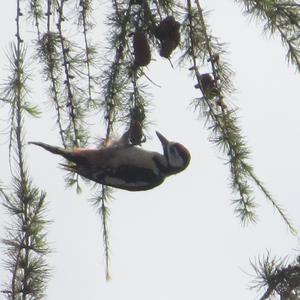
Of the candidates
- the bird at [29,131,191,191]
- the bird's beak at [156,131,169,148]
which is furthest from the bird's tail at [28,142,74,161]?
the bird's beak at [156,131,169,148]

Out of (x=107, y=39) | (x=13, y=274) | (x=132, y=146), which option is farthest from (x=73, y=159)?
(x=13, y=274)

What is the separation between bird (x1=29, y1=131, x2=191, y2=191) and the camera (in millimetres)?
2953

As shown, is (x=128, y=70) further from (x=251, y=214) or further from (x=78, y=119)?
(x=251, y=214)

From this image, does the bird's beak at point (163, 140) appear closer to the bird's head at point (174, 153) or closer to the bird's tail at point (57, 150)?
the bird's head at point (174, 153)

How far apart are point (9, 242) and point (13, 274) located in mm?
198

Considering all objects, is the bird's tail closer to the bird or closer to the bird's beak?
the bird

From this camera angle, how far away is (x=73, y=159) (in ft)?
9.67

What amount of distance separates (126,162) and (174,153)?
16 cm

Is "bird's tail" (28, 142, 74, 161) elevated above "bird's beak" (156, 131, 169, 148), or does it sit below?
below

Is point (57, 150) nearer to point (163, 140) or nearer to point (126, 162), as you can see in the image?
point (126, 162)

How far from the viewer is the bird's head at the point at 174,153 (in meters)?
3.12

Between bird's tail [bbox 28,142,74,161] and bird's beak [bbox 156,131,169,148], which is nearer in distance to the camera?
bird's tail [bbox 28,142,74,161]

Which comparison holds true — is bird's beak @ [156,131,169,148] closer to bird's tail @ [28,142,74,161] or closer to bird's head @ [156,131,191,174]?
bird's head @ [156,131,191,174]

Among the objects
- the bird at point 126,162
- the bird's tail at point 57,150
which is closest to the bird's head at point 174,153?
the bird at point 126,162
